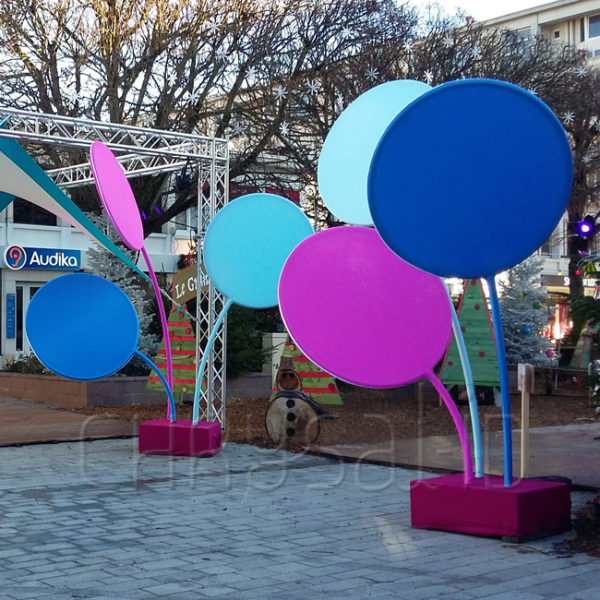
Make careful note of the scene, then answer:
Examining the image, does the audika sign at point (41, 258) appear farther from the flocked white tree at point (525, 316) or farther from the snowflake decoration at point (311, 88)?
the flocked white tree at point (525, 316)

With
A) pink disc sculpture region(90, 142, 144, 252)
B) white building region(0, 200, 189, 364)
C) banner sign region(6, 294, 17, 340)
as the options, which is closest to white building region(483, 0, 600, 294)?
white building region(0, 200, 189, 364)

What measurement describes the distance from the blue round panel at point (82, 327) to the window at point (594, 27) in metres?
42.5

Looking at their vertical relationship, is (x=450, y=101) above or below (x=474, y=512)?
above

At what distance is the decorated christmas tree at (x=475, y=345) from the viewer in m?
15.6

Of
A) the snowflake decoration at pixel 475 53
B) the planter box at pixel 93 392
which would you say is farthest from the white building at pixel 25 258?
the snowflake decoration at pixel 475 53

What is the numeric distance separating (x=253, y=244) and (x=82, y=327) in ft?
7.30

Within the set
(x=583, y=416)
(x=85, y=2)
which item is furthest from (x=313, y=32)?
(x=583, y=416)

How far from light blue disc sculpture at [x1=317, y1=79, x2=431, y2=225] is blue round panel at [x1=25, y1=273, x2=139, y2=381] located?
10.0 ft

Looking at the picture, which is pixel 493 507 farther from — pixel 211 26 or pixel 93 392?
pixel 211 26

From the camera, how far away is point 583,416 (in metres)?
15.4

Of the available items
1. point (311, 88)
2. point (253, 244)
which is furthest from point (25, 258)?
point (253, 244)

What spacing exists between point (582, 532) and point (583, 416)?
8.80 m

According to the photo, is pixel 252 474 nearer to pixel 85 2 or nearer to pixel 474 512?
pixel 474 512

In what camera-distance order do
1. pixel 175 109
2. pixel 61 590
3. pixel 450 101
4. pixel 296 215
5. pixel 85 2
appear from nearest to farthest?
1. pixel 61 590
2. pixel 450 101
3. pixel 296 215
4. pixel 85 2
5. pixel 175 109
